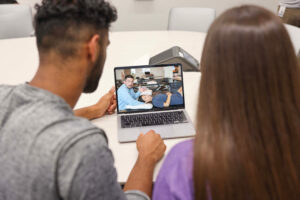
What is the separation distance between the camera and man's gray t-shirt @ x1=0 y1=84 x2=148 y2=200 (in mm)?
677

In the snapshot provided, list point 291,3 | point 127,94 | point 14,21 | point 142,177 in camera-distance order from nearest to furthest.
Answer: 1. point 142,177
2. point 127,94
3. point 14,21
4. point 291,3

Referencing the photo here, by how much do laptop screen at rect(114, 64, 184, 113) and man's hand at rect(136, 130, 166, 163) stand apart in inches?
8.0

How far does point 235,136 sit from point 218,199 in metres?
0.15

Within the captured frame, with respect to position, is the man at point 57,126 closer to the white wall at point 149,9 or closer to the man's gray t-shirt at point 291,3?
the man's gray t-shirt at point 291,3

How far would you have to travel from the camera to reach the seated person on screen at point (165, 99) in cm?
136

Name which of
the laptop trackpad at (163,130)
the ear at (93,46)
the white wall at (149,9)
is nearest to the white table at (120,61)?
the laptop trackpad at (163,130)

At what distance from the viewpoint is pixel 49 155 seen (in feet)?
2.20

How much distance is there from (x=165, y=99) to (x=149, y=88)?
0.29 feet

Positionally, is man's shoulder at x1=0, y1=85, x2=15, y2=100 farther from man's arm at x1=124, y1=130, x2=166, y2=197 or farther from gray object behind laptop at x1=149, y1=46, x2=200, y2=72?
gray object behind laptop at x1=149, y1=46, x2=200, y2=72

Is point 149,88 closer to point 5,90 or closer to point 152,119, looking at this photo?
point 152,119

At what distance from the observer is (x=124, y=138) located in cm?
121

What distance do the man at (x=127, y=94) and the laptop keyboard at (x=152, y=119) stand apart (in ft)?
0.18

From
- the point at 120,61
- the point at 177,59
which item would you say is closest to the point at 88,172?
the point at 177,59

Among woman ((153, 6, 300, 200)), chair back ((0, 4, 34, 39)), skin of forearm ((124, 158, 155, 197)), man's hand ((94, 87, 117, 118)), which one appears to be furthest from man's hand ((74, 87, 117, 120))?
chair back ((0, 4, 34, 39))
